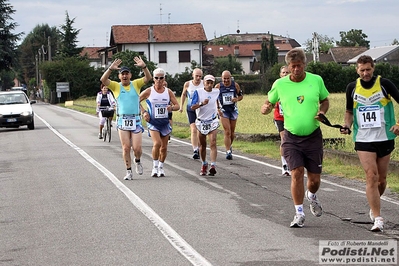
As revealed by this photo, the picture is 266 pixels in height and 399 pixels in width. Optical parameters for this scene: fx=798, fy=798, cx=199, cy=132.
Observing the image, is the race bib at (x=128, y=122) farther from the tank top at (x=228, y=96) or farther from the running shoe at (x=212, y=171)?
the tank top at (x=228, y=96)

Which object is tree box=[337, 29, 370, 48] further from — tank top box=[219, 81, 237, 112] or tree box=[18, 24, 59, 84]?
tank top box=[219, 81, 237, 112]

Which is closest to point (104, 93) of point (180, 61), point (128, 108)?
point (128, 108)

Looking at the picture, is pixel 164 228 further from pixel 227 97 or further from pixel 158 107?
pixel 227 97

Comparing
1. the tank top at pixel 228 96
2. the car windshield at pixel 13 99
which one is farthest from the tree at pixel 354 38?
the tank top at pixel 228 96

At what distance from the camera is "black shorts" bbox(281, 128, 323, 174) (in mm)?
9219

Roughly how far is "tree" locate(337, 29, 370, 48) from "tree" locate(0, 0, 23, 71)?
340 feet

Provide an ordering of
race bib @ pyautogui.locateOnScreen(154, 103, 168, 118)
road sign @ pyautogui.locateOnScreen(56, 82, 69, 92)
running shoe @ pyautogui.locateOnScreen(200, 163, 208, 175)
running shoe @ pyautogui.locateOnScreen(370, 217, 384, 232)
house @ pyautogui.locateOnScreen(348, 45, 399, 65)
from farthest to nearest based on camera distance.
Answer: house @ pyautogui.locateOnScreen(348, 45, 399, 65)
road sign @ pyautogui.locateOnScreen(56, 82, 69, 92)
running shoe @ pyautogui.locateOnScreen(200, 163, 208, 175)
race bib @ pyautogui.locateOnScreen(154, 103, 168, 118)
running shoe @ pyautogui.locateOnScreen(370, 217, 384, 232)

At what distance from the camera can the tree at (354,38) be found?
184000 millimetres

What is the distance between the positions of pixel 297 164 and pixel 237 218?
1.16 m

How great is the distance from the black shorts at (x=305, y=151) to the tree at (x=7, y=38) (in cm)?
8968

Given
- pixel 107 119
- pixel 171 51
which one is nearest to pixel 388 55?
pixel 171 51

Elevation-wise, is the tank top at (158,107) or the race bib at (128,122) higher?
the tank top at (158,107)

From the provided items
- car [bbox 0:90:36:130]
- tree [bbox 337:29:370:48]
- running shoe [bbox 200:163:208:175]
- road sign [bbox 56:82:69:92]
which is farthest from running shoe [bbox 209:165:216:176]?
tree [bbox 337:29:370:48]

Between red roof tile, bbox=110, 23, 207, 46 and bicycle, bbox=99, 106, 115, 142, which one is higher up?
red roof tile, bbox=110, 23, 207, 46
